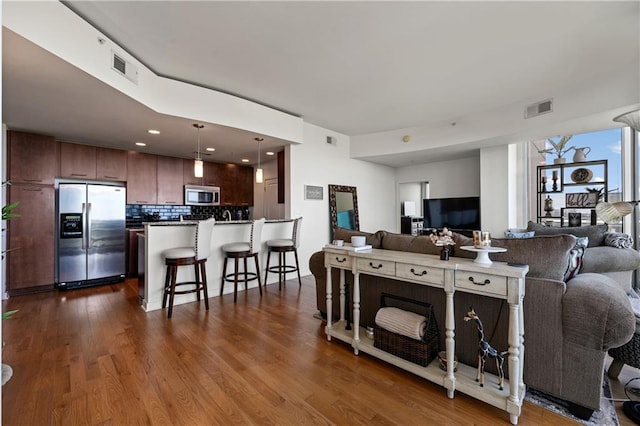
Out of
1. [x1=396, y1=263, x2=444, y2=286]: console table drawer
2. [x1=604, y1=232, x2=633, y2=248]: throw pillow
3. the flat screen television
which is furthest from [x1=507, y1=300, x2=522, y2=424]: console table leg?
the flat screen television

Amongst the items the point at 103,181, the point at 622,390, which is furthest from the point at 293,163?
the point at 622,390

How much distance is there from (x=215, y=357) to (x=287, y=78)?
3136 mm

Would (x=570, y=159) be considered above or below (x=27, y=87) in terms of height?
below

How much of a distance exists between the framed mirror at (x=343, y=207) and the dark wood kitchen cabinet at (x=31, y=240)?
15.0 feet

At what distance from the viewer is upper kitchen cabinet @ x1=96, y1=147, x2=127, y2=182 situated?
5168mm

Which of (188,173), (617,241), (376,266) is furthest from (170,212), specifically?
(617,241)

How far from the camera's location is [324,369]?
2299 mm

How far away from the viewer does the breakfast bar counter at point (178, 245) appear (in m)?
3.65

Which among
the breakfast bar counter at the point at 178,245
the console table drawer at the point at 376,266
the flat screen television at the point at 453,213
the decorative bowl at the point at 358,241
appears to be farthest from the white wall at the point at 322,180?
the console table drawer at the point at 376,266

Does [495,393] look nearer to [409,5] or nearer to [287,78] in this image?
[409,5]

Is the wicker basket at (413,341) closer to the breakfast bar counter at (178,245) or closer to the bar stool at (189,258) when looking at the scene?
the bar stool at (189,258)

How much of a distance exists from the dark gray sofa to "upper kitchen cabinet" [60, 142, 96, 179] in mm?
5984

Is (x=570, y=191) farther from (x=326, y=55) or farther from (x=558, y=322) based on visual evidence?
(x=326, y=55)

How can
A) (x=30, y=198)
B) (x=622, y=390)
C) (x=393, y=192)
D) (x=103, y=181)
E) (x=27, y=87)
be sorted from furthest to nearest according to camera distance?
(x=393, y=192)
(x=103, y=181)
(x=30, y=198)
(x=27, y=87)
(x=622, y=390)
